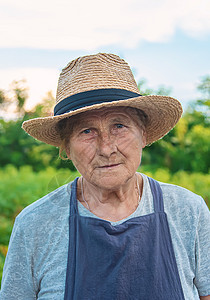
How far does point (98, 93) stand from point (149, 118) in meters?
0.39

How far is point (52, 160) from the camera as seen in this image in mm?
12539

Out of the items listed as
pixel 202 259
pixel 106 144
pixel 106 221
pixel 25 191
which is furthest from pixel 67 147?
pixel 25 191

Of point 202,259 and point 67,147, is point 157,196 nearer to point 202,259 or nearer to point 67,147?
point 202,259

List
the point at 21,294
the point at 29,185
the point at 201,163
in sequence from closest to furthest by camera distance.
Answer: the point at 21,294 < the point at 29,185 < the point at 201,163

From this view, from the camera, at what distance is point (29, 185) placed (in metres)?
6.67

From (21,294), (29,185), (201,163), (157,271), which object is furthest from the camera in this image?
(201,163)

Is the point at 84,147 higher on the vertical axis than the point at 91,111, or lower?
lower

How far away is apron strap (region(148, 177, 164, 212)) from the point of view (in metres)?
1.70

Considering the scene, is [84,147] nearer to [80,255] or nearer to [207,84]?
[80,255]

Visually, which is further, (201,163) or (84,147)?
(201,163)

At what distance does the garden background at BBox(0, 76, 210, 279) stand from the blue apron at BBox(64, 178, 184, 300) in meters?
0.50

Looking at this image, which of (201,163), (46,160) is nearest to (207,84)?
(201,163)

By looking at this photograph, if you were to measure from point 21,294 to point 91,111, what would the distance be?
0.94m

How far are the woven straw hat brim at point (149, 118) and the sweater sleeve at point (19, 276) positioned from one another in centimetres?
58
